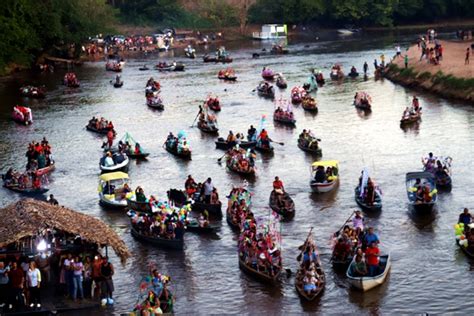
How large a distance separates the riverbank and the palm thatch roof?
2113 inches

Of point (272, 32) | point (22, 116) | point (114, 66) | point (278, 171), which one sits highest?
point (272, 32)

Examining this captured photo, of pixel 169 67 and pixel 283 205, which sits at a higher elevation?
pixel 169 67

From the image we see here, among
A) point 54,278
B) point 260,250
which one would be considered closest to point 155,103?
point 260,250

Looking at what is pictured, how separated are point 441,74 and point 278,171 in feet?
124

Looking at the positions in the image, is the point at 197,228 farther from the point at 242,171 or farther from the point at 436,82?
the point at 436,82

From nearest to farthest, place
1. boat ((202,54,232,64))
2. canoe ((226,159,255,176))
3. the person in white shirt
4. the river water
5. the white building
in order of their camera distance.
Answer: the person in white shirt → the river water → canoe ((226,159,255,176)) → boat ((202,54,232,64)) → the white building

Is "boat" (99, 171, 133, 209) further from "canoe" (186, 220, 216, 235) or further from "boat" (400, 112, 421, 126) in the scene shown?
"boat" (400, 112, 421, 126)

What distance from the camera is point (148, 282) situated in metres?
35.6

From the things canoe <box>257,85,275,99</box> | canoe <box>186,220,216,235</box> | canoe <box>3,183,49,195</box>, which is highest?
canoe <box>257,85,275,99</box>

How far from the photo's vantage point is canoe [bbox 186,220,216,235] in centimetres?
4619

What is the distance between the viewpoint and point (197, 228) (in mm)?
46250

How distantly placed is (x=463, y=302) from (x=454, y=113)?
4387 cm

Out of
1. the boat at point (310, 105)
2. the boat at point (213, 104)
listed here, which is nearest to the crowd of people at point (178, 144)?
the boat at point (213, 104)

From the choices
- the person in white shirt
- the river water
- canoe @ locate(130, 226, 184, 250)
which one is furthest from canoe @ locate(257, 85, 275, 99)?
the person in white shirt
